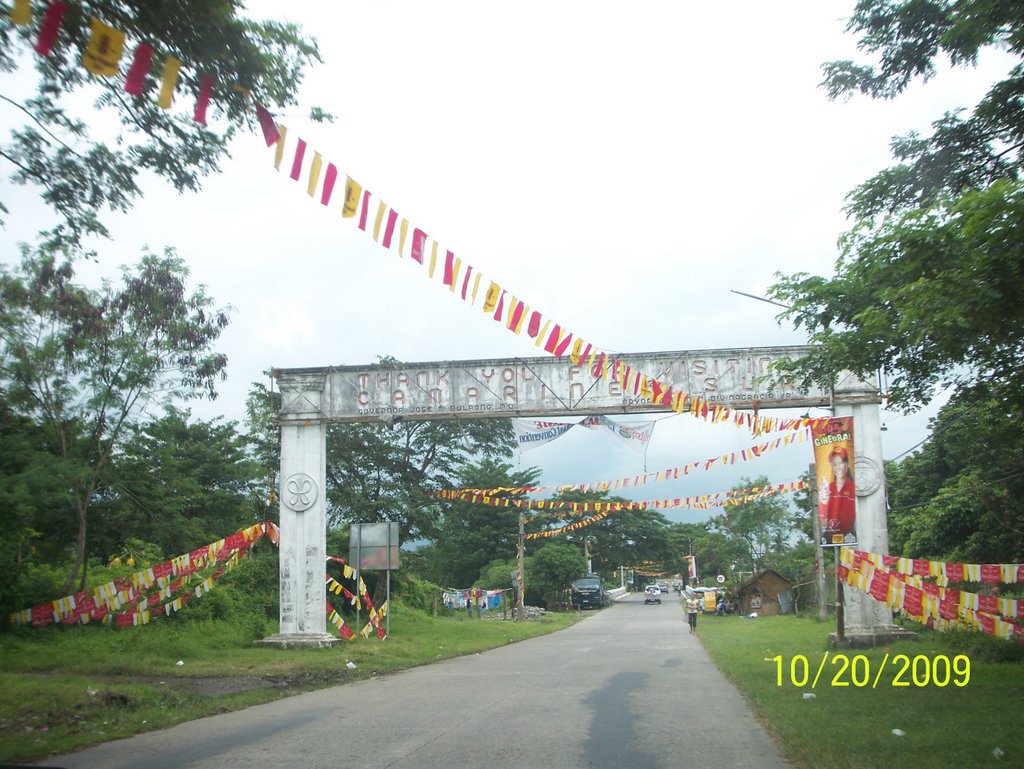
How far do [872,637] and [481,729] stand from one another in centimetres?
1169

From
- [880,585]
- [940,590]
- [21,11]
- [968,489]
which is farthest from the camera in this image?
[968,489]

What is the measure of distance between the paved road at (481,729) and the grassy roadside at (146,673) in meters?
0.55

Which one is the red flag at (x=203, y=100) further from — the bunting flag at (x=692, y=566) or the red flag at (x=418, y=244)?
the bunting flag at (x=692, y=566)

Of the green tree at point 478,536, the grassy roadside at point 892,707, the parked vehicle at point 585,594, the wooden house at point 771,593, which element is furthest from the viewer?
the parked vehicle at point 585,594

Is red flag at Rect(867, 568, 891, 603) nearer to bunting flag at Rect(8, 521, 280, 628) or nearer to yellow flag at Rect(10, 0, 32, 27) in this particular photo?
bunting flag at Rect(8, 521, 280, 628)

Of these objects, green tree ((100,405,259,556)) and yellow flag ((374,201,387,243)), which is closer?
yellow flag ((374,201,387,243))

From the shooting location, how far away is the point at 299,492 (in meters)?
20.0

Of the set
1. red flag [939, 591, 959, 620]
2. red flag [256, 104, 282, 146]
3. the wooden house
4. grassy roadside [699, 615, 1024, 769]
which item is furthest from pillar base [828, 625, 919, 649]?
the wooden house

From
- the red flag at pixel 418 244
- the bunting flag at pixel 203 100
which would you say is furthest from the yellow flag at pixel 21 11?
the red flag at pixel 418 244

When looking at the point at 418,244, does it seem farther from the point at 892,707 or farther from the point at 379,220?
the point at 892,707

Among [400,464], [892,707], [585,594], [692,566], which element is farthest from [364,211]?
[692,566]

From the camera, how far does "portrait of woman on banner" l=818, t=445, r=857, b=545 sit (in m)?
17.6

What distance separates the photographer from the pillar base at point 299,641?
1923 centimetres

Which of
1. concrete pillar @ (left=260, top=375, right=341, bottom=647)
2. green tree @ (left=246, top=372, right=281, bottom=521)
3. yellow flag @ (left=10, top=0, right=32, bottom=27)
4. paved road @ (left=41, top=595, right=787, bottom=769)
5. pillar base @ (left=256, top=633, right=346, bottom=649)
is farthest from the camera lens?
green tree @ (left=246, top=372, right=281, bottom=521)
